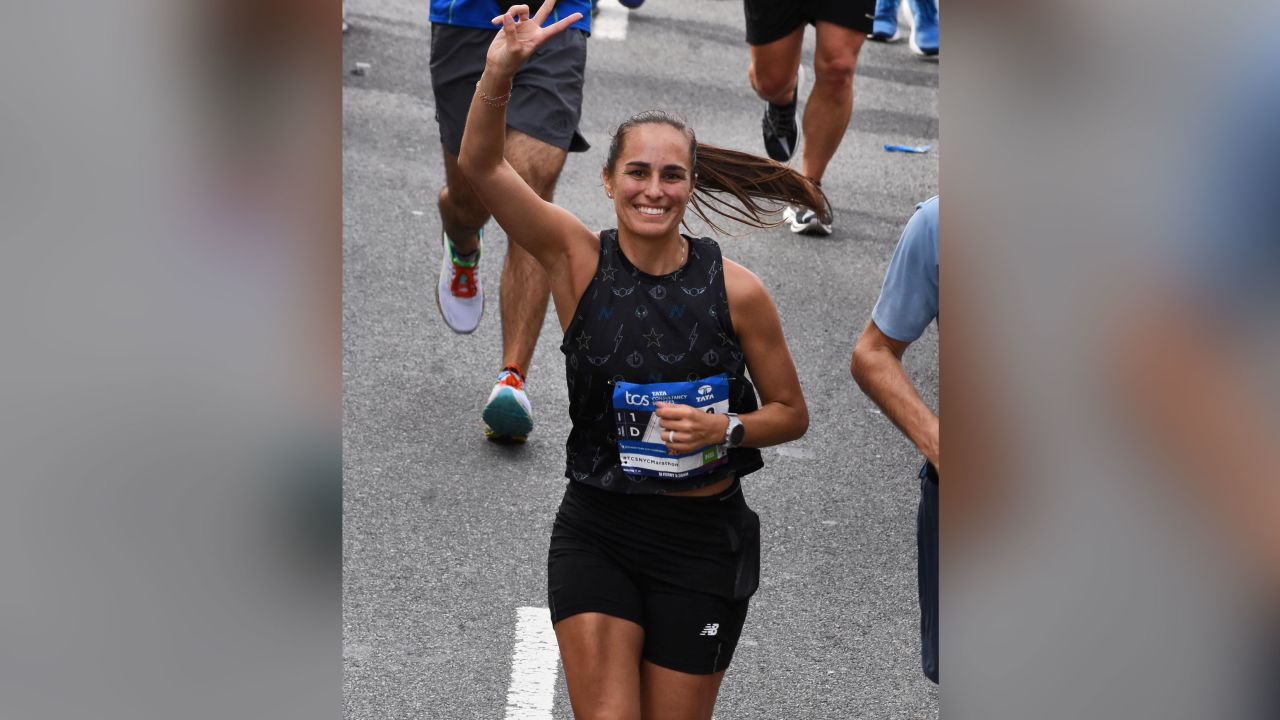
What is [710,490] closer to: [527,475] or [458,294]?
[527,475]

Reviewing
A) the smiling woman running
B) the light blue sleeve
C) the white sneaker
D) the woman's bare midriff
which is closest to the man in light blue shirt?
the light blue sleeve

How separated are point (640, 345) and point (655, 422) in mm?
163

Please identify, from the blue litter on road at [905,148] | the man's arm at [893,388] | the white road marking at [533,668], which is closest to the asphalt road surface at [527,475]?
the white road marking at [533,668]

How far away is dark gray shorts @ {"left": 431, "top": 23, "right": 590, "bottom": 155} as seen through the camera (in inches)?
208

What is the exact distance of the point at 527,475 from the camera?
17.6 ft

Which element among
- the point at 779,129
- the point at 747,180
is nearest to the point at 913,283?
the point at 747,180

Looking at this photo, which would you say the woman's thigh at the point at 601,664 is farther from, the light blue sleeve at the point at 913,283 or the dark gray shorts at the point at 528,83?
the dark gray shorts at the point at 528,83

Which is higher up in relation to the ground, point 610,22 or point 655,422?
point 655,422

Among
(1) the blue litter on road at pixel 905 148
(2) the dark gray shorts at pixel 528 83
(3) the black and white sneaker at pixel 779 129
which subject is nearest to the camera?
(2) the dark gray shorts at pixel 528 83

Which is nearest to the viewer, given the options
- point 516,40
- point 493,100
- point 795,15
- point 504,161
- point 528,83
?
point 516,40

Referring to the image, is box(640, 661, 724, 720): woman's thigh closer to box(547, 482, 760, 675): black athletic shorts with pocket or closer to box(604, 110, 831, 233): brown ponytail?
box(547, 482, 760, 675): black athletic shorts with pocket

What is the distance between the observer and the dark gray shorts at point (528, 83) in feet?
17.3

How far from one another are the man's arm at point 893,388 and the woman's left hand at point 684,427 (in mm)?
305

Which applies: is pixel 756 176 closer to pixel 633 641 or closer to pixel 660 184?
pixel 660 184
